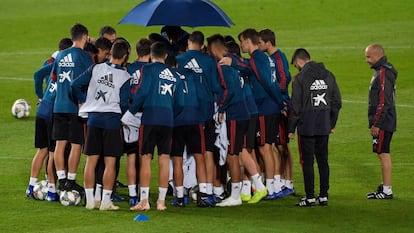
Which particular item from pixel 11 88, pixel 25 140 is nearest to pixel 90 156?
pixel 25 140

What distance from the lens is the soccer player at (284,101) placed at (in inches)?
604

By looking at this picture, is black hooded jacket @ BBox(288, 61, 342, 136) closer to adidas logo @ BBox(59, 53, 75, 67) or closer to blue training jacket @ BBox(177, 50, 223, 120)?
blue training jacket @ BBox(177, 50, 223, 120)

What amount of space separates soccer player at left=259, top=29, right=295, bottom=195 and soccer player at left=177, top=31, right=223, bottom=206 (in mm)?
1021

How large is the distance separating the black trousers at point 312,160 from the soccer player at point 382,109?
32.5 inches

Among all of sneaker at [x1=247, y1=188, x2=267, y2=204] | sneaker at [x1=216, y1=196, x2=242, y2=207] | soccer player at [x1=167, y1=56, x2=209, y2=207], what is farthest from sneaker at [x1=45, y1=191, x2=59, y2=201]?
sneaker at [x1=247, y1=188, x2=267, y2=204]

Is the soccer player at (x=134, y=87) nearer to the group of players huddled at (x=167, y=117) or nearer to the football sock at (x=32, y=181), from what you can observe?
the group of players huddled at (x=167, y=117)

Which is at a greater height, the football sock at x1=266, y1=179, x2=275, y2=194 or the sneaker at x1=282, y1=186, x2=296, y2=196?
the football sock at x1=266, y1=179, x2=275, y2=194

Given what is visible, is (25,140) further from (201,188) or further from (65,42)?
(201,188)

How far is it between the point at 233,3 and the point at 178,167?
67.9 feet

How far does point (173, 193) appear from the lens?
1538cm

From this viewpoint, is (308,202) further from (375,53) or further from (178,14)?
(178,14)

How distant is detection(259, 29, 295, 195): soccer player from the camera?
15.4 metres

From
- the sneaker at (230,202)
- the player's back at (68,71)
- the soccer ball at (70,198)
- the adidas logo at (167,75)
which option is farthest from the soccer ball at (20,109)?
the adidas logo at (167,75)

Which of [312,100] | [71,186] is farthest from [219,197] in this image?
[71,186]
